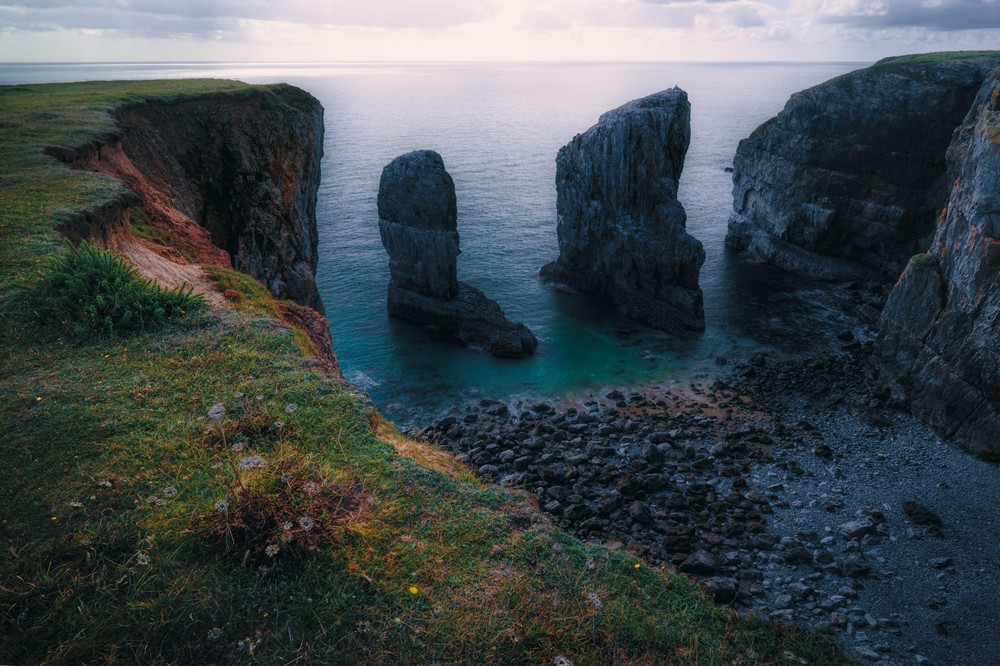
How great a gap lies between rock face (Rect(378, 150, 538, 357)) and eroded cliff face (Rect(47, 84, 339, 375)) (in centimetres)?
1052

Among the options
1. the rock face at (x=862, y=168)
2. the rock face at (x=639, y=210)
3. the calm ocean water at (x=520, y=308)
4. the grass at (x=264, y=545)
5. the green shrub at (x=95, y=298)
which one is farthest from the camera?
the rock face at (x=862, y=168)

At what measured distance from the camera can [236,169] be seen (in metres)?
31.1

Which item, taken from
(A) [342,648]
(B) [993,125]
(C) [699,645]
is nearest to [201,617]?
(A) [342,648]

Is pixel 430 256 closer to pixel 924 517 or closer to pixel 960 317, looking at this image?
pixel 960 317

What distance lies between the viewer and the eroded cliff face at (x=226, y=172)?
24.8 metres

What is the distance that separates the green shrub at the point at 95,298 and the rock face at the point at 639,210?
41336 millimetres

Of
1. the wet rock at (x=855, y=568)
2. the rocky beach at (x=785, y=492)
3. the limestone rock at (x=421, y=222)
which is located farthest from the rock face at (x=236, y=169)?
the wet rock at (x=855, y=568)

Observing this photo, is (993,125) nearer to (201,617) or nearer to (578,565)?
(578,565)

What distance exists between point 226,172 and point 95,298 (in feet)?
64.2

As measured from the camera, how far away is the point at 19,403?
35.9 ft

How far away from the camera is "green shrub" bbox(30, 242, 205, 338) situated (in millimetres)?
13844

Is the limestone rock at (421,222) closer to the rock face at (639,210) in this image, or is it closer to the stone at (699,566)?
the rock face at (639,210)

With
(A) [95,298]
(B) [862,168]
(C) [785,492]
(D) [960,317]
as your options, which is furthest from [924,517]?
(B) [862,168]

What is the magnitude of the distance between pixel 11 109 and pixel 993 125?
57.8 metres
